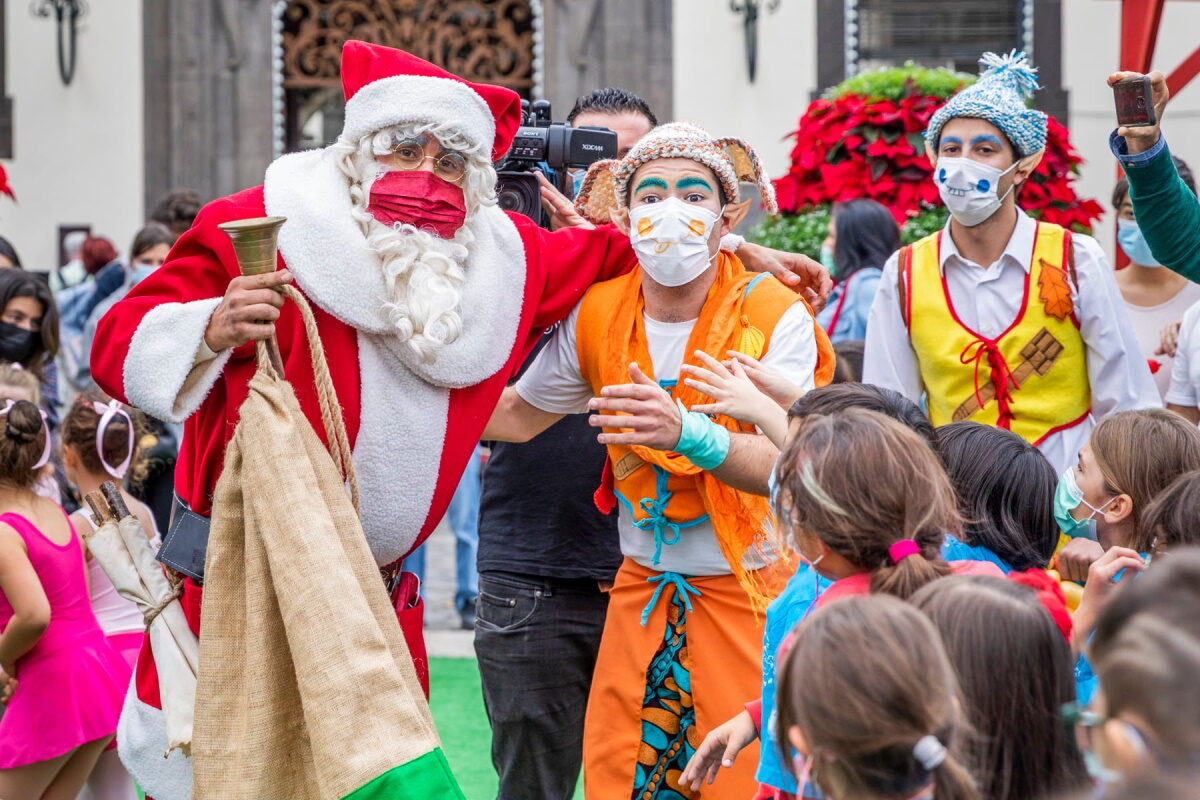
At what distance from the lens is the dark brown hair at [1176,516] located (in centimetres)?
266

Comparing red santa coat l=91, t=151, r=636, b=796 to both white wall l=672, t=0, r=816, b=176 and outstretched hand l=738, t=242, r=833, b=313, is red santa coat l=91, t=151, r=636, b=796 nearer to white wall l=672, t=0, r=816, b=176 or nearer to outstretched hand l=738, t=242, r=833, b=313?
outstretched hand l=738, t=242, r=833, b=313

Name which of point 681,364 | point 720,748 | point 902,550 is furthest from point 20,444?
point 902,550

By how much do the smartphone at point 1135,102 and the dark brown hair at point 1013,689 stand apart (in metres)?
1.84

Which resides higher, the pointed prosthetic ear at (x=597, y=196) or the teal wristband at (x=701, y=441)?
the pointed prosthetic ear at (x=597, y=196)

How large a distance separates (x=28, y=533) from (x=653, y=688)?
1.86m

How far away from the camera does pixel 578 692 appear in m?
3.95

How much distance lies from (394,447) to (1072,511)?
138 centimetres

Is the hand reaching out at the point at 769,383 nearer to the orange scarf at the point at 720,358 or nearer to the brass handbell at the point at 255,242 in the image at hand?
the orange scarf at the point at 720,358

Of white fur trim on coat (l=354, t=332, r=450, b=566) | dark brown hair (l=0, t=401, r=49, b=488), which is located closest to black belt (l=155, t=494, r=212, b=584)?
white fur trim on coat (l=354, t=332, r=450, b=566)

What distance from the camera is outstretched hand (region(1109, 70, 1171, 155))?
12.0 feet

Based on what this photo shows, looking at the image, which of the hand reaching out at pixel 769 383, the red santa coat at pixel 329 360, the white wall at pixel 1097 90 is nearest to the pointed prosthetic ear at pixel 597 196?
the red santa coat at pixel 329 360

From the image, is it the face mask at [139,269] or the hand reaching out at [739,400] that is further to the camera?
the face mask at [139,269]

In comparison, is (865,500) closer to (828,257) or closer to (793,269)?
(793,269)

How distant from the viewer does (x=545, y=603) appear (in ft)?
12.9
